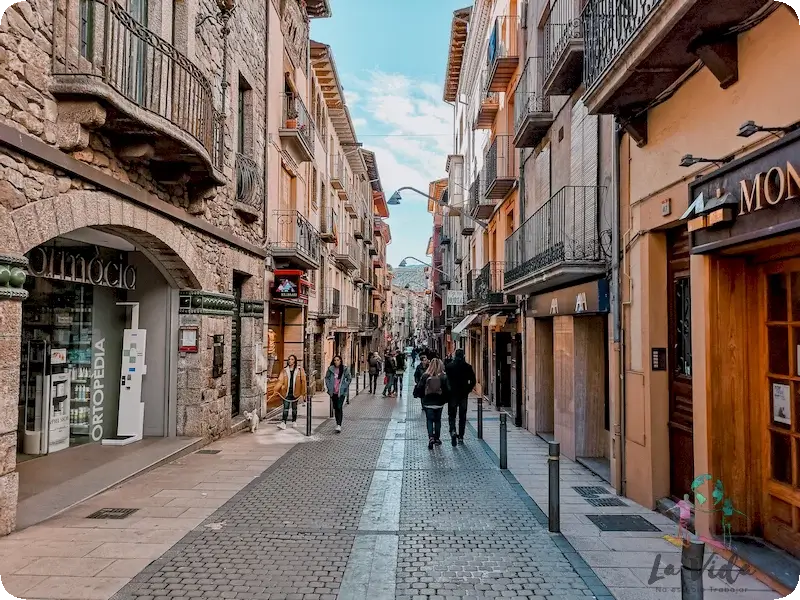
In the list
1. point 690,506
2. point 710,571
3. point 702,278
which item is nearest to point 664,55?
point 702,278

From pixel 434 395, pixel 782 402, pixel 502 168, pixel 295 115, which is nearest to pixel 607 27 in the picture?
pixel 782 402

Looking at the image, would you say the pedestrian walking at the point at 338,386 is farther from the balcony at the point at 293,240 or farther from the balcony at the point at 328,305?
the balcony at the point at 328,305

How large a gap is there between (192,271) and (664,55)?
7.71 metres

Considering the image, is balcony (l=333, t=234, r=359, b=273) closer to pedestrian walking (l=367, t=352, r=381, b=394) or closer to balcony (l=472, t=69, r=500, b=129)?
pedestrian walking (l=367, t=352, r=381, b=394)

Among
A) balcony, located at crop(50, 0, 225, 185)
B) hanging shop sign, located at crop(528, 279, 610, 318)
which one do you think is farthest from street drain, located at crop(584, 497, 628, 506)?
balcony, located at crop(50, 0, 225, 185)

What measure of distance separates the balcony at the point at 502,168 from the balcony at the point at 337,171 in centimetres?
1037

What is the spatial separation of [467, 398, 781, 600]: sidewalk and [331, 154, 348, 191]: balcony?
19228mm

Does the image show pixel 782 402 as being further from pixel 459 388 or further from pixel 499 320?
pixel 499 320

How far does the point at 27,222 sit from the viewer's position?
19.2ft

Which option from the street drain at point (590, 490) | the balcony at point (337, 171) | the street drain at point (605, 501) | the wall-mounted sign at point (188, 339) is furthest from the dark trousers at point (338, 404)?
the balcony at point (337, 171)

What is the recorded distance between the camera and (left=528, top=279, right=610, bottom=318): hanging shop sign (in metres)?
8.34

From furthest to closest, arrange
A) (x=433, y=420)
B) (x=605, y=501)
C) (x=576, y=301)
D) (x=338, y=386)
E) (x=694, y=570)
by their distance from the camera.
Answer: (x=338, y=386) → (x=433, y=420) → (x=576, y=301) → (x=605, y=501) → (x=694, y=570)

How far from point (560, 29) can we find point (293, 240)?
901cm

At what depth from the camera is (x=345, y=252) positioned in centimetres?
3050
